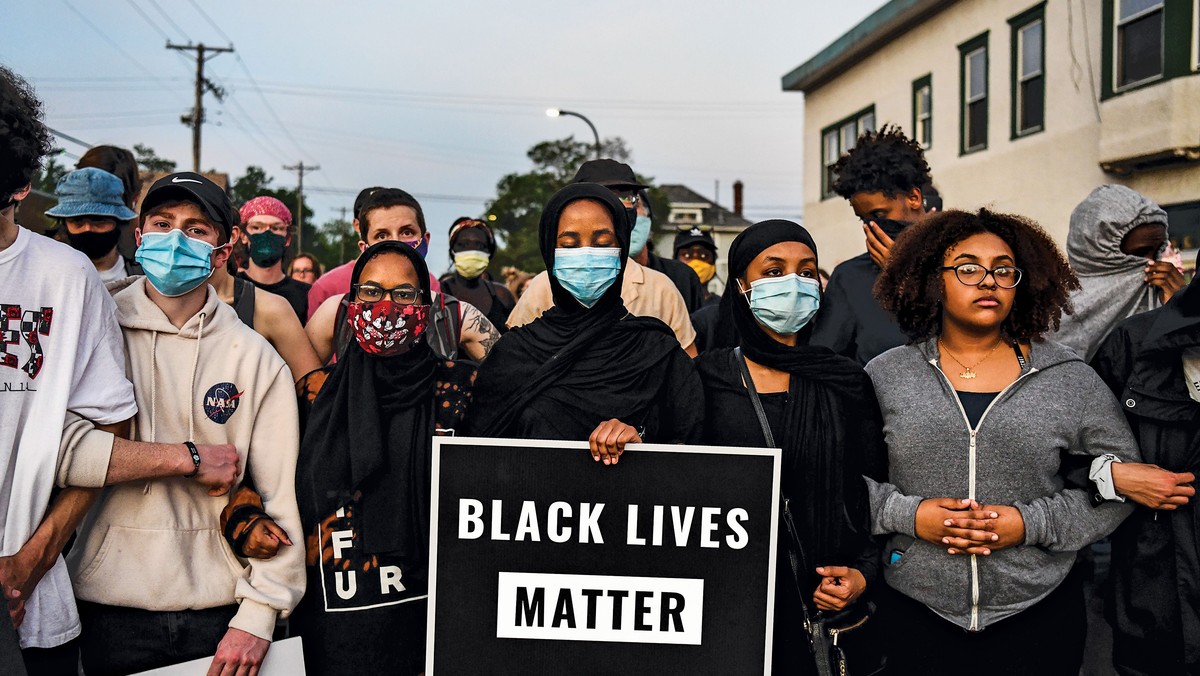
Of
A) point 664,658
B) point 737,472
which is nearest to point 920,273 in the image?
point 737,472

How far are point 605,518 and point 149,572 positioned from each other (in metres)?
1.37

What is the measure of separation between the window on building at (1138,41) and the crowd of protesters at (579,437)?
12602 millimetres

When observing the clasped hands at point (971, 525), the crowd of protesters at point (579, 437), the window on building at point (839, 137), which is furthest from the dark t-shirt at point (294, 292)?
the window on building at point (839, 137)

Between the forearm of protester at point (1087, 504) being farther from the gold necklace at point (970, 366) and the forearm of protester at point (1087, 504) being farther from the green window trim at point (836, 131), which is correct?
the green window trim at point (836, 131)

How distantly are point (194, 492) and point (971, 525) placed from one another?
235cm

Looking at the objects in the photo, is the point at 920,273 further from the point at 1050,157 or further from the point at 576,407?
the point at 1050,157

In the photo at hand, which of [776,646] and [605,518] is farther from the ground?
[605,518]

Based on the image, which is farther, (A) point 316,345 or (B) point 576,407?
(A) point 316,345

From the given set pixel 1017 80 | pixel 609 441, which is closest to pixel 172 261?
pixel 609 441

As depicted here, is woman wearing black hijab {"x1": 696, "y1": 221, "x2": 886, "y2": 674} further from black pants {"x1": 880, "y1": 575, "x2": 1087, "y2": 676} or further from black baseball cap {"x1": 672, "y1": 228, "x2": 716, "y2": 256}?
black baseball cap {"x1": 672, "y1": 228, "x2": 716, "y2": 256}

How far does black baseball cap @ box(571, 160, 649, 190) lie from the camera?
5418 mm

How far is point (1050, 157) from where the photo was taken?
630 inches

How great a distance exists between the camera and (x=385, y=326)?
10.5 ft

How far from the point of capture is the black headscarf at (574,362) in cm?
301
